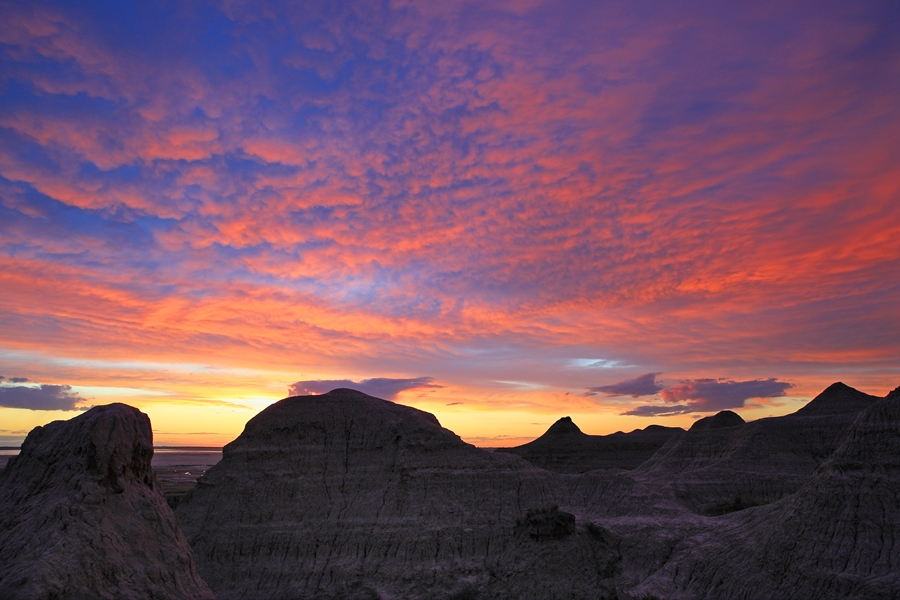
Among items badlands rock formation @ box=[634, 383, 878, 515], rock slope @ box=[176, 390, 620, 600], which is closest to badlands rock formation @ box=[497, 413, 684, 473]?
badlands rock formation @ box=[634, 383, 878, 515]

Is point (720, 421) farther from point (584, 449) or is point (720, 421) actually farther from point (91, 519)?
point (91, 519)

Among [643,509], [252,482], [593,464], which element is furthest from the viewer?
[593,464]

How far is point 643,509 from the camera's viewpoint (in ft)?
226

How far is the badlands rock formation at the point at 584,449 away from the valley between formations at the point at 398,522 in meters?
45.9

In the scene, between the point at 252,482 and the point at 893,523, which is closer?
the point at 893,523

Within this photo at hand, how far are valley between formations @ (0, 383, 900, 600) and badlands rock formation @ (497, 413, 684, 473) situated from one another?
150 ft

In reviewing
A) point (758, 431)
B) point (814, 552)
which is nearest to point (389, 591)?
point (814, 552)

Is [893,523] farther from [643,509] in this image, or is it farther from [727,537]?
[643,509]

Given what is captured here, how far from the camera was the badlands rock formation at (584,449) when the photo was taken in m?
125

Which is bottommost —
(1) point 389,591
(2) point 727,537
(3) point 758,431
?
(1) point 389,591

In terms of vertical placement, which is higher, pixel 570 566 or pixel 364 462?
pixel 364 462

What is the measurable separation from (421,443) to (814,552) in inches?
1337

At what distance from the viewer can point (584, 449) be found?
128 metres

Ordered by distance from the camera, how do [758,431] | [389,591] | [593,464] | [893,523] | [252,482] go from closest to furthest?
[893,523]
[389,591]
[252,482]
[758,431]
[593,464]
